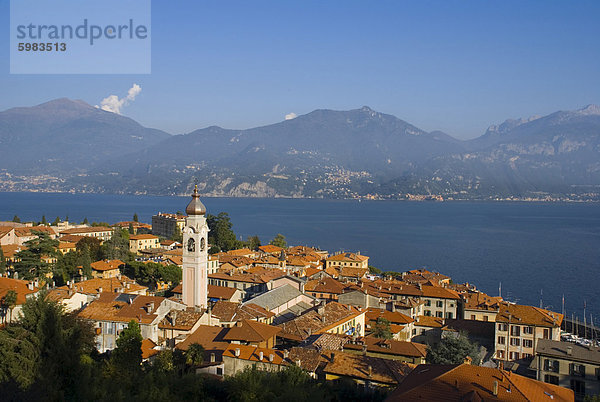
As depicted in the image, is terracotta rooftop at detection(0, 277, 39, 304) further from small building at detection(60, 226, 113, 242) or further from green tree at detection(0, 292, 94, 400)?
small building at detection(60, 226, 113, 242)

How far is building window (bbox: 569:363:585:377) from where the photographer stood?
868 inches

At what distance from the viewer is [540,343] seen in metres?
24.0

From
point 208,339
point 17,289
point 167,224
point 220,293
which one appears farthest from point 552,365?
point 167,224

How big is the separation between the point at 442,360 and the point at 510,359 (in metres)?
8.04

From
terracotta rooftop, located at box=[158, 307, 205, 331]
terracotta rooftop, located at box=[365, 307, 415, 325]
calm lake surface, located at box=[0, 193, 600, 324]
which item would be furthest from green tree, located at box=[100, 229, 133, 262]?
calm lake surface, located at box=[0, 193, 600, 324]

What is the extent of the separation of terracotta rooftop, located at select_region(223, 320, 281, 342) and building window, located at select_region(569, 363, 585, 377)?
12584 millimetres

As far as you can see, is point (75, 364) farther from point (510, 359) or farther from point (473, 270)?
point (473, 270)

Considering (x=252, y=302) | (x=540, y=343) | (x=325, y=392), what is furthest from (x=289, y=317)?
(x=325, y=392)

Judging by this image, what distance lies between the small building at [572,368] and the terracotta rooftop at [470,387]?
6.18m

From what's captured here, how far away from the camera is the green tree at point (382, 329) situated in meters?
28.8

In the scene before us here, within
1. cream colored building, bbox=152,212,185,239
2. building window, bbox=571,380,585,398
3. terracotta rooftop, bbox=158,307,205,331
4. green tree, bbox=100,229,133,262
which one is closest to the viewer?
building window, bbox=571,380,585,398

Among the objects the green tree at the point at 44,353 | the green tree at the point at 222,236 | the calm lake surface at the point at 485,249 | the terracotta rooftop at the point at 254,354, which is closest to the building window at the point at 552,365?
the terracotta rooftop at the point at 254,354

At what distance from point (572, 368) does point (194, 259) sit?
64.9ft

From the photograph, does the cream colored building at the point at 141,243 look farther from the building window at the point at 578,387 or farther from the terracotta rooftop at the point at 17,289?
the building window at the point at 578,387
